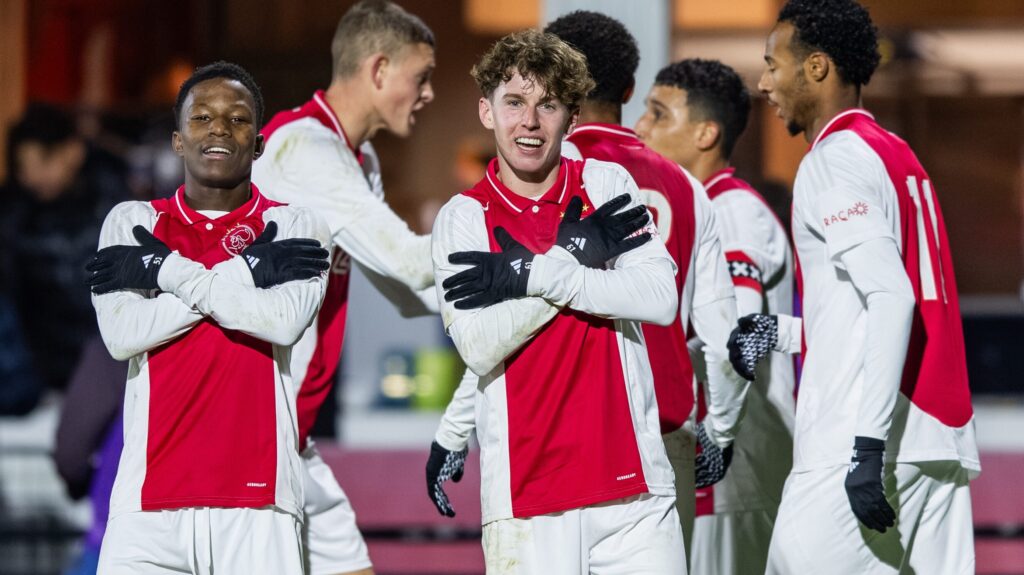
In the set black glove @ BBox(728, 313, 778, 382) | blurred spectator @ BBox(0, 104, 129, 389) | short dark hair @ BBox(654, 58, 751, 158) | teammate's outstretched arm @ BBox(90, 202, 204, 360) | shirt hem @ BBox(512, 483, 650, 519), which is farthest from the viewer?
blurred spectator @ BBox(0, 104, 129, 389)

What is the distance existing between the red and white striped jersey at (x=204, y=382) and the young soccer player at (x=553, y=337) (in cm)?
40

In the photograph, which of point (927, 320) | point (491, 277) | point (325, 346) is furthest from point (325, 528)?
point (927, 320)

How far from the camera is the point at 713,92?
14.7 feet

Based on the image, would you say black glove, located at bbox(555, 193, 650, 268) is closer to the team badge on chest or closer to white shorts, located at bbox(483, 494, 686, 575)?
white shorts, located at bbox(483, 494, 686, 575)

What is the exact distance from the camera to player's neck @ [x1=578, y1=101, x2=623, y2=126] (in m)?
3.84

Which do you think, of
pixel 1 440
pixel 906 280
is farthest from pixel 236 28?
pixel 906 280

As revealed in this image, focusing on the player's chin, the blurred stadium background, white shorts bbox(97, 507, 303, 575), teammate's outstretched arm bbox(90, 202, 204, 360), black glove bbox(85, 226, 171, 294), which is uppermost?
the blurred stadium background

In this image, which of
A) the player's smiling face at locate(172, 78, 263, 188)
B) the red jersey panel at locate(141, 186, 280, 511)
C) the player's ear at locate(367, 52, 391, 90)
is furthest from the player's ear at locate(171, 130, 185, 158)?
the player's ear at locate(367, 52, 391, 90)

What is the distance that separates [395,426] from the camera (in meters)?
7.09

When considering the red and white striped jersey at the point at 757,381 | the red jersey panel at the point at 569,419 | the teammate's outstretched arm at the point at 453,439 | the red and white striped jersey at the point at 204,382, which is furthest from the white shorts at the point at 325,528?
the red jersey panel at the point at 569,419

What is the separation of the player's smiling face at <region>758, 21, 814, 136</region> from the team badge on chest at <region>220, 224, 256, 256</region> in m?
1.33

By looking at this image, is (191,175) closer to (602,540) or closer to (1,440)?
(602,540)

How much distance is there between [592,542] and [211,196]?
3.70 feet

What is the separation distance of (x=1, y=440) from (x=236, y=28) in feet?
10.3
